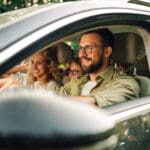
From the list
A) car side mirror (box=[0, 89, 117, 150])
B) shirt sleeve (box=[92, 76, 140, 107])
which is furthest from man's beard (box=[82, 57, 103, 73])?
car side mirror (box=[0, 89, 117, 150])

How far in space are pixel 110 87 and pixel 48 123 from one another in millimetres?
2395

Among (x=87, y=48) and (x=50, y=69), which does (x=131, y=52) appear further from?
(x=50, y=69)

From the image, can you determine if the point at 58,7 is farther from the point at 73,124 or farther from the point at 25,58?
the point at 73,124

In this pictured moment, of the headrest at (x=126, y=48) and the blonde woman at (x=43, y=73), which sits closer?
the blonde woman at (x=43, y=73)

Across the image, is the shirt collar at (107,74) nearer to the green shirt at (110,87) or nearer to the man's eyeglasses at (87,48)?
the green shirt at (110,87)

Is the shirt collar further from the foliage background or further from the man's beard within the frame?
the foliage background

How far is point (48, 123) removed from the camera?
65 centimetres

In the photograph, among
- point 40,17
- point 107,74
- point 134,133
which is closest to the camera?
point 40,17

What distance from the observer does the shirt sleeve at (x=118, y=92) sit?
2.85 m

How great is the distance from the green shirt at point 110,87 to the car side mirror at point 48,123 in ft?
7.13

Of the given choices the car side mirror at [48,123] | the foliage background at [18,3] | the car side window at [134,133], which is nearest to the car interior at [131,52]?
the car side window at [134,133]

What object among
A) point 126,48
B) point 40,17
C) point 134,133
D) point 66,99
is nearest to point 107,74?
point 126,48

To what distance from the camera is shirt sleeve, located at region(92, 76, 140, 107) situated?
2.85 m

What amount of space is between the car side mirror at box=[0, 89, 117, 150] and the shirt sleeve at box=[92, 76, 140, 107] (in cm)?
211
